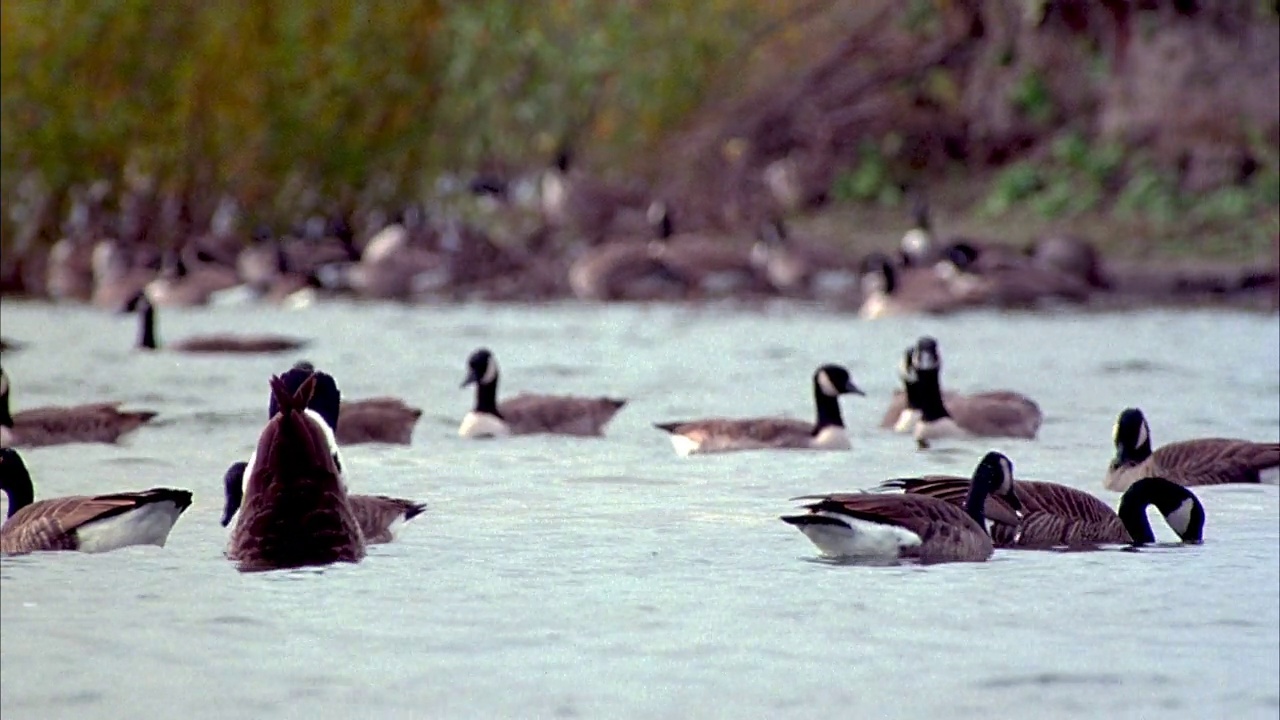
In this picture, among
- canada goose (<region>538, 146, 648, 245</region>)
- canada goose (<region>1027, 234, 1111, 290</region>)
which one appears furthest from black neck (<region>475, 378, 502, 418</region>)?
canada goose (<region>538, 146, 648, 245</region>)

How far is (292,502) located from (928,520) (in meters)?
2.01

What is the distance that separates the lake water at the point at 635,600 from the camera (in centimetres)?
588

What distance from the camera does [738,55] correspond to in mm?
24438

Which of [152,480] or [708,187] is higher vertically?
[708,187]

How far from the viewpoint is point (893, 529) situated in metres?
7.84

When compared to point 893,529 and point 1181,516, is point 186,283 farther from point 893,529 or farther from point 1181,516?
point 893,529

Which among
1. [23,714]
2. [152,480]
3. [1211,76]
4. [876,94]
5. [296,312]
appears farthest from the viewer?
[876,94]

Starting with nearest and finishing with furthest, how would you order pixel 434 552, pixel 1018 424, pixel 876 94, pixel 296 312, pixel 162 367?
pixel 434 552 → pixel 1018 424 → pixel 162 367 → pixel 296 312 → pixel 876 94

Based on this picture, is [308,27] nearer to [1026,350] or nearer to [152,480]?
[1026,350]

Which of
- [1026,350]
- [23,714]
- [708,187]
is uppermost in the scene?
[708,187]

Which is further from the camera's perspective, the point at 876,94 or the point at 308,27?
the point at 876,94

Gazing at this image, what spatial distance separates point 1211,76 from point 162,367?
10.8m

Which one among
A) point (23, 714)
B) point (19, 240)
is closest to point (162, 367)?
point (19, 240)

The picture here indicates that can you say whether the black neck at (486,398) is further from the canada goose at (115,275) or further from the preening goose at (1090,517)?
the canada goose at (115,275)
